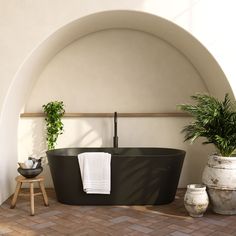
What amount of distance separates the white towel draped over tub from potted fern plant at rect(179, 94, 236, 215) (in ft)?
3.27

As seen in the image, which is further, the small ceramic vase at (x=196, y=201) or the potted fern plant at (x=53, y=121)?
the potted fern plant at (x=53, y=121)

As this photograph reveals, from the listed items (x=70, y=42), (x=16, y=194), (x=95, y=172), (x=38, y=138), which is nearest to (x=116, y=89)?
(x=70, y=42)

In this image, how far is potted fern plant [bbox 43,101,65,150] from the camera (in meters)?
4.80

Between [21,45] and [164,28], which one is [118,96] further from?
[21,45]

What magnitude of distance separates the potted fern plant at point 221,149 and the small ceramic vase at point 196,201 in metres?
0.15

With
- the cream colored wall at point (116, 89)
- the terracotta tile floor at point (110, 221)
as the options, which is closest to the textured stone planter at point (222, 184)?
the terracotta tile floor at point (110, 221)

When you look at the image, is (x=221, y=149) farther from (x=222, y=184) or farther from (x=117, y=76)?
(x=117, y=76)

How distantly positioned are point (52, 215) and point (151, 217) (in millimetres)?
1028

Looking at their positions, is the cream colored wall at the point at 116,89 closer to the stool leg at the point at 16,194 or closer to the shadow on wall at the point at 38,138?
the shadow on wall at the point at 38,138

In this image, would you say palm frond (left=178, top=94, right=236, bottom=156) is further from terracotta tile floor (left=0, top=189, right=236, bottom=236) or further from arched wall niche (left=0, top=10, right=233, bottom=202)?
terracotta tile floor (left=0, top=189, right=236, bottom=236)

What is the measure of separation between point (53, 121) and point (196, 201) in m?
2.17

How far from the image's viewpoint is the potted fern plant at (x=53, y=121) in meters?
4.80

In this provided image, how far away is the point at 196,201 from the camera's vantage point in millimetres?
3631

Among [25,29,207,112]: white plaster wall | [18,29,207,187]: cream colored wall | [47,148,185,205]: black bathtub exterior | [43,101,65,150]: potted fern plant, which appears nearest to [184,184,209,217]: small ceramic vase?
[47,148,185,205]: black bathtub exterior
